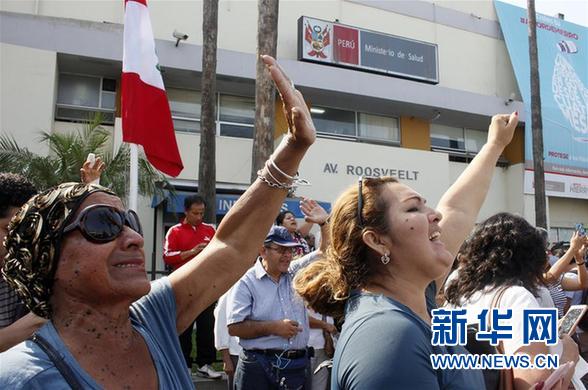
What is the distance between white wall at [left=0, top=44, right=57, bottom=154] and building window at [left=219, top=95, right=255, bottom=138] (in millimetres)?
4147

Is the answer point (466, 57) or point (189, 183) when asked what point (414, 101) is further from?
point (189, 183)

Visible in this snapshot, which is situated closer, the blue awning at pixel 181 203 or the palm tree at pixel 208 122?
the palm tree at pixel 208 122

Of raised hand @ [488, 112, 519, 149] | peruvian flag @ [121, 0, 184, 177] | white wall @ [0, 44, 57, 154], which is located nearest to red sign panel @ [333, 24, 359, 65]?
white wall @ [0, 44, 57, 154]

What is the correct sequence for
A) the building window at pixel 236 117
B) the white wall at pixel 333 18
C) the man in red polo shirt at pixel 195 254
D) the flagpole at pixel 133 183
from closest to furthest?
the flagpole at pixel 133 183 → the man in red polo shirt at pixel 195 254 → the white wall at pixel 333 18 → the building window at pixel 236 117

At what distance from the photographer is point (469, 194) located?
294cm

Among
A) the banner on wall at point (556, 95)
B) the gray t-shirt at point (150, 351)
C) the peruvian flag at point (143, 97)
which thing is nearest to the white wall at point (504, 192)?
the banner on wall at point (556, 95)

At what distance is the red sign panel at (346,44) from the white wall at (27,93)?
7291 mm

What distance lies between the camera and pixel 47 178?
9141mm

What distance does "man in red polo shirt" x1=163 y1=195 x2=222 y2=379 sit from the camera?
20.6 feet

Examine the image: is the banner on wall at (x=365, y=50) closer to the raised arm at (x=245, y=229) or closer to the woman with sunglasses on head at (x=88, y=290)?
the raised arm at (x=245, y=229)

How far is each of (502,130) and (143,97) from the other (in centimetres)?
370

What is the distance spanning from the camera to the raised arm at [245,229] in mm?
1971

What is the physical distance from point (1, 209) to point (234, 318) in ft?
6.75

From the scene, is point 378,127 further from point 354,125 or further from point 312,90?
point 312,90
